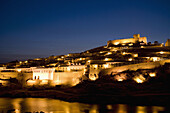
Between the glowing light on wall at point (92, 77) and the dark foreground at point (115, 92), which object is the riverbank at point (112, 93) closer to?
the dark foreground at point (115, 92)

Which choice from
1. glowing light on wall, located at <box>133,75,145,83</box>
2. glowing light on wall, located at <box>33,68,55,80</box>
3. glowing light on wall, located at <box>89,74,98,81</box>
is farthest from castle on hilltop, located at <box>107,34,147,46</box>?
glowing light on wall, located at <box>33,68,55,80</box>

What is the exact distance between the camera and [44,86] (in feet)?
121

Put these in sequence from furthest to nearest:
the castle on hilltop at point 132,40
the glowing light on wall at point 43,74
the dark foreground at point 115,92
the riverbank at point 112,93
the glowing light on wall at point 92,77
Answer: the castle on hilltop at point 132,40
the glowing light on wall at point 43,74
the glowing light on wall at point 92,77
the dark foreground at point 115,92
the riverbank at point 112,93

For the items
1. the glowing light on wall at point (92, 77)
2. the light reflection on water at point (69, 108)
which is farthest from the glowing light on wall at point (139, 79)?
the glowing light on wall at point (92, 77)

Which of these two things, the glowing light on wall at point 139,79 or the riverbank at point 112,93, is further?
the glowing light on wall at point 139,79

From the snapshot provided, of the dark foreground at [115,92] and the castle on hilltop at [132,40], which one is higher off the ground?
the castle on hilltop at [132,40]

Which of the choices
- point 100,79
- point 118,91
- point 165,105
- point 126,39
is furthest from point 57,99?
point 126,39

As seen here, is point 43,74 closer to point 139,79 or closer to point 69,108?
point 69,108

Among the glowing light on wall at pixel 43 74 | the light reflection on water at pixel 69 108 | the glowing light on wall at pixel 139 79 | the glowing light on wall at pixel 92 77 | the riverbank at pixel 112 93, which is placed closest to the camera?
the light reflection on water at pixel 69 108

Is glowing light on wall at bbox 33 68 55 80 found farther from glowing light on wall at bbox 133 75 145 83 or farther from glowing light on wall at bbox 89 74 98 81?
glowing light on wall at bbox 133 75 145 83

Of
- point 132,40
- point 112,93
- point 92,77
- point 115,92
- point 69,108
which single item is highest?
point 132,40

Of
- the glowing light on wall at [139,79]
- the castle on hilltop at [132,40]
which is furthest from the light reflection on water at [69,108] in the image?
the castle on hilltop at [132,40]

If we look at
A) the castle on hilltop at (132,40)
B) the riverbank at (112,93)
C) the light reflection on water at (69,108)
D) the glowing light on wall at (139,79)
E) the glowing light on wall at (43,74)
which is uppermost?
the castle on hilltop at (132,40)

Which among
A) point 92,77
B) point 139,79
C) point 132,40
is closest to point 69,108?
point 92,77
